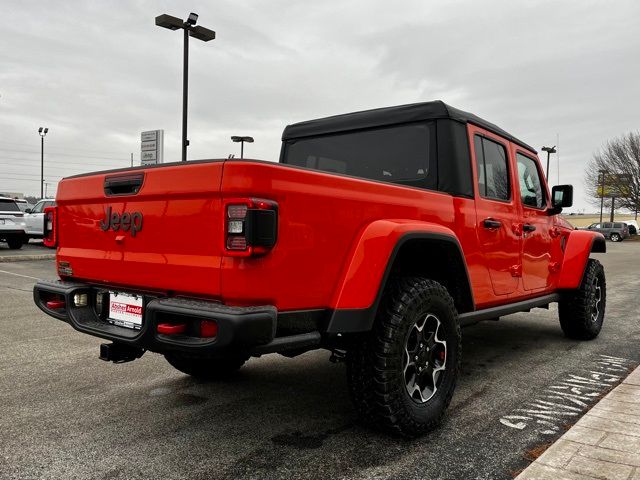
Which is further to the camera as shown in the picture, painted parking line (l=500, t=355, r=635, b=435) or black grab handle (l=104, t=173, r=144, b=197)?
painted parking line (l=500, t=355, r=635, b=435)

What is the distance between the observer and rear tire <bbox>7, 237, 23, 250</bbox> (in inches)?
654

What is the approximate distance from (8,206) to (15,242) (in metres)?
1.15

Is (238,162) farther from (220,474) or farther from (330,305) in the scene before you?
(220,474)

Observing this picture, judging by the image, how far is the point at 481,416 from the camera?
333 cm

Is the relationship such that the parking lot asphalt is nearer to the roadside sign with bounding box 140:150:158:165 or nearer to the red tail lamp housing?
the red tail lamp housing

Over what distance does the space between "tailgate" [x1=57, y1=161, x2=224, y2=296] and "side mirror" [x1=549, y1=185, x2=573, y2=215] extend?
150 inches

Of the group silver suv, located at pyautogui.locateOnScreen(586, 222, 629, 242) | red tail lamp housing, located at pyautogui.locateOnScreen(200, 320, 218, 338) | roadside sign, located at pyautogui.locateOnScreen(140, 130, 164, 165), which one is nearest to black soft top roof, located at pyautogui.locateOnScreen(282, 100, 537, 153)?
red tail lamp housing, located at pyautogui.locateOnScreen(200, 320, 218, 338)

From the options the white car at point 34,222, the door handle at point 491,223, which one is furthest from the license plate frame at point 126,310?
the white car at point 34,222

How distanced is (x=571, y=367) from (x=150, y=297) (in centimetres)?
361

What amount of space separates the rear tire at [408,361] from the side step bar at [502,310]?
36cm

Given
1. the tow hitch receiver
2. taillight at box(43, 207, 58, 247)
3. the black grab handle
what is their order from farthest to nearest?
taillight at box(43, 207, 58, 247)
the tow hitch receiver
the black grab handle

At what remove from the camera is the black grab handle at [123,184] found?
2753 mm

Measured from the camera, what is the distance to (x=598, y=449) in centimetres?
267

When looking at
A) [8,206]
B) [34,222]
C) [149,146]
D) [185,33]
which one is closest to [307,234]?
[185,33]
